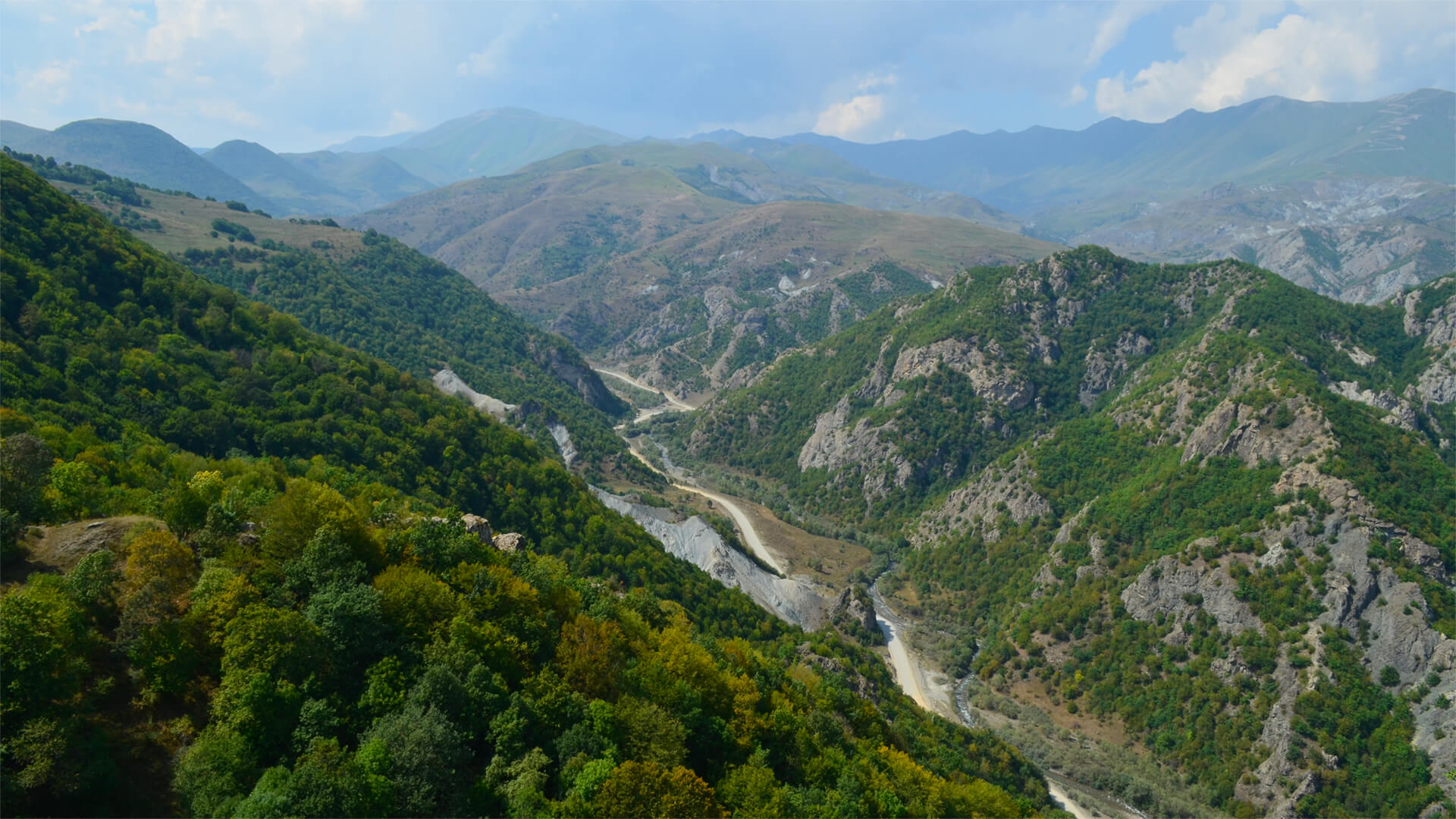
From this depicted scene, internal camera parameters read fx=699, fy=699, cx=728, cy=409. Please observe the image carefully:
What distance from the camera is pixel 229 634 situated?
23500 millimetres

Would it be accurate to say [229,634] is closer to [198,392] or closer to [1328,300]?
[198,392]

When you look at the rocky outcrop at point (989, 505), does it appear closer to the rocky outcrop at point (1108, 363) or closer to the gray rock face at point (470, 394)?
the rocky outcrop at point (1108, 363)

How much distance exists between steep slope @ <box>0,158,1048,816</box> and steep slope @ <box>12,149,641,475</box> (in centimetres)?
8260

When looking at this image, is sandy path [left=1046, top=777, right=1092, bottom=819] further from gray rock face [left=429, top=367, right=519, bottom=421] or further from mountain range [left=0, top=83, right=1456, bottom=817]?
gray rock face [left=429, top=367, right=519, bottom=421]

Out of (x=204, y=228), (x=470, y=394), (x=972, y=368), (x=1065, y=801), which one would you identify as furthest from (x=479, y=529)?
(x=204, y=228)

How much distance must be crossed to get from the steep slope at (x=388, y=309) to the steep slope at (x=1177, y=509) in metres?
44.3

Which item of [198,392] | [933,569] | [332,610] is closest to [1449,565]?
[933,569]

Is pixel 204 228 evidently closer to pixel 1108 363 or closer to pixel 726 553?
pixel 726 553

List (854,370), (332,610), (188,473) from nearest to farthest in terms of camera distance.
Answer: (332,610), (188,473), (854,370)

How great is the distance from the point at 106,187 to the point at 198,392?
157m

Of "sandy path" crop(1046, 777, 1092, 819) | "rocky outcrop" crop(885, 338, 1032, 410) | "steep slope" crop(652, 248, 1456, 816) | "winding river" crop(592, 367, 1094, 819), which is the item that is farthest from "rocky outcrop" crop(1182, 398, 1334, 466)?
"sandy path" crop(1046, 777, 1092, 819)

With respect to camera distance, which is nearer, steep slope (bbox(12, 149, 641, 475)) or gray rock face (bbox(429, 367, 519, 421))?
gray rock face (bbox(429, 367, 519, 421))

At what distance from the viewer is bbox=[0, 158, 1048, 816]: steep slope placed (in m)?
20.4

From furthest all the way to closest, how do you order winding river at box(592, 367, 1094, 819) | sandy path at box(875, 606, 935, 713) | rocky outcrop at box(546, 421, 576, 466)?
1. rocky outcrop at box(546, 421, 576, 466)
2. sandy path at box(875, 606, 935, 713)
3. winding river at box(592, 367, 1094, 819)
